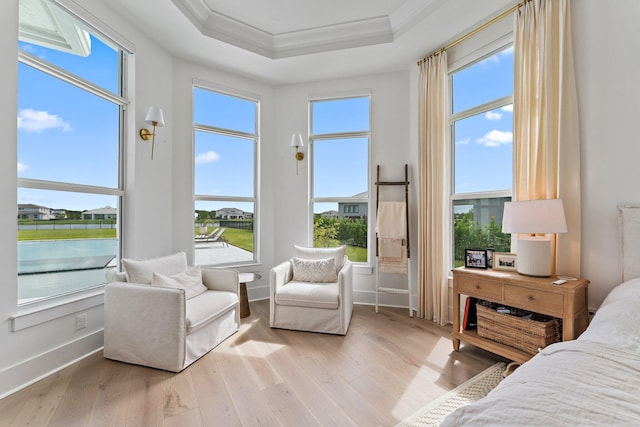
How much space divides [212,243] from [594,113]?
4036 mm

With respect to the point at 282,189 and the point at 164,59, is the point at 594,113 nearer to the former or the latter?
the point at 282,189

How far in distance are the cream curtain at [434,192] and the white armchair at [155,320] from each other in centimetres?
226

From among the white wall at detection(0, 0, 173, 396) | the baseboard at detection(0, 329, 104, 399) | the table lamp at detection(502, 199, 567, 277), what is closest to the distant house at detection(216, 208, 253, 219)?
the white wall at detection(0, 0, 173, 396)

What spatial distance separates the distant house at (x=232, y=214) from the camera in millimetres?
4027

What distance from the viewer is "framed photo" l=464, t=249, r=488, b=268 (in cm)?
266

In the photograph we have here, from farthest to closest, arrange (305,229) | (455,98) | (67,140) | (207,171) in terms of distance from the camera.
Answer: (305,229)
(207,171)
(455,98)
(67,140)

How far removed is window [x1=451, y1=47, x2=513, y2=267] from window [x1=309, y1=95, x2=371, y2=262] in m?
1.15

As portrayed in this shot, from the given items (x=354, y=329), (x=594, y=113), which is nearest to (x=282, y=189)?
(x=354, y=329)

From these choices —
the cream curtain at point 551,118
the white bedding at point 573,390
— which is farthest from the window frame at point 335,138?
the white bedding at point 573,390

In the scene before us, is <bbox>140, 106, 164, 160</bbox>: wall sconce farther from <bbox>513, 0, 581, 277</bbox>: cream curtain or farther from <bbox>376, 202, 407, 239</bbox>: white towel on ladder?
<bbox>513, 0, 581, 277</bbox>: cream curtain

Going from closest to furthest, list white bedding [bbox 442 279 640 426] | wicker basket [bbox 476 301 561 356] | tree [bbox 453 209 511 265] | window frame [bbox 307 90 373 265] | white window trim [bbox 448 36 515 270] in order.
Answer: white bedding [bbox 442 279 640 426], wicker basket [bbox 476 301 561 356], white window trim [bbox 448 36 515 270], tree [bbox 453 209 511 265], window frame [bbox 307 90 373 265]

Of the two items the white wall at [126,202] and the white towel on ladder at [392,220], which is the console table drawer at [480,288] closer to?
the white towel on ladder at [392,220]

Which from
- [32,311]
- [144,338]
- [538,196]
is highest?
[538,196]

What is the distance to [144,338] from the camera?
2287mm
